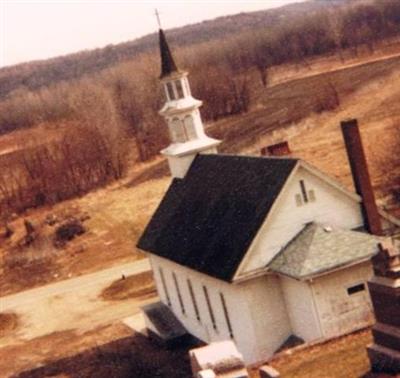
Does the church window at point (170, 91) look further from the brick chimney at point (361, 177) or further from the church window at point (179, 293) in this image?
the brick chimney at point (361, 177)

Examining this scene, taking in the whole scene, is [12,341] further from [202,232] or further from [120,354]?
[202,232]

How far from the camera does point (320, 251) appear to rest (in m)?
26.5

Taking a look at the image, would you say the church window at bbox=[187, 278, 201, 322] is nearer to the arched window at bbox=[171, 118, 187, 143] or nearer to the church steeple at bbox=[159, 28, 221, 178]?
the church steeple at bbox=[159, 28, 221, 178]

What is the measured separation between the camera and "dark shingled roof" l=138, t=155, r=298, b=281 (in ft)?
91.9

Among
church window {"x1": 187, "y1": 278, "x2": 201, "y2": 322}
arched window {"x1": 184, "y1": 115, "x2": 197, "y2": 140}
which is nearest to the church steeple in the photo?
arched window {"x1": 184, "y1": 115, "x2": 197, "y2": 140}

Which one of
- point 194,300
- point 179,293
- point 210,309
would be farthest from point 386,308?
point 179,293

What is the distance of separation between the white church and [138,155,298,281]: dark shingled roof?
0.06 meters

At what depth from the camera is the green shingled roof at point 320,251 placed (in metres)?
25.8

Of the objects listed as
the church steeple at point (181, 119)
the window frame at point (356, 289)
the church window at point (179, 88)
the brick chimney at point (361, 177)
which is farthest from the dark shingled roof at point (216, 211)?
the window frame at point (356, 289)

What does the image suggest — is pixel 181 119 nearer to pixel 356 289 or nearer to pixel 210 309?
pixel 210 309

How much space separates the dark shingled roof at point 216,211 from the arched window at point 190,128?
49.6 inches

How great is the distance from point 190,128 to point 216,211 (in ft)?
23.2

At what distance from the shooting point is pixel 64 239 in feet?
216

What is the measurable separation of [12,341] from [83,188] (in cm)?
4315
